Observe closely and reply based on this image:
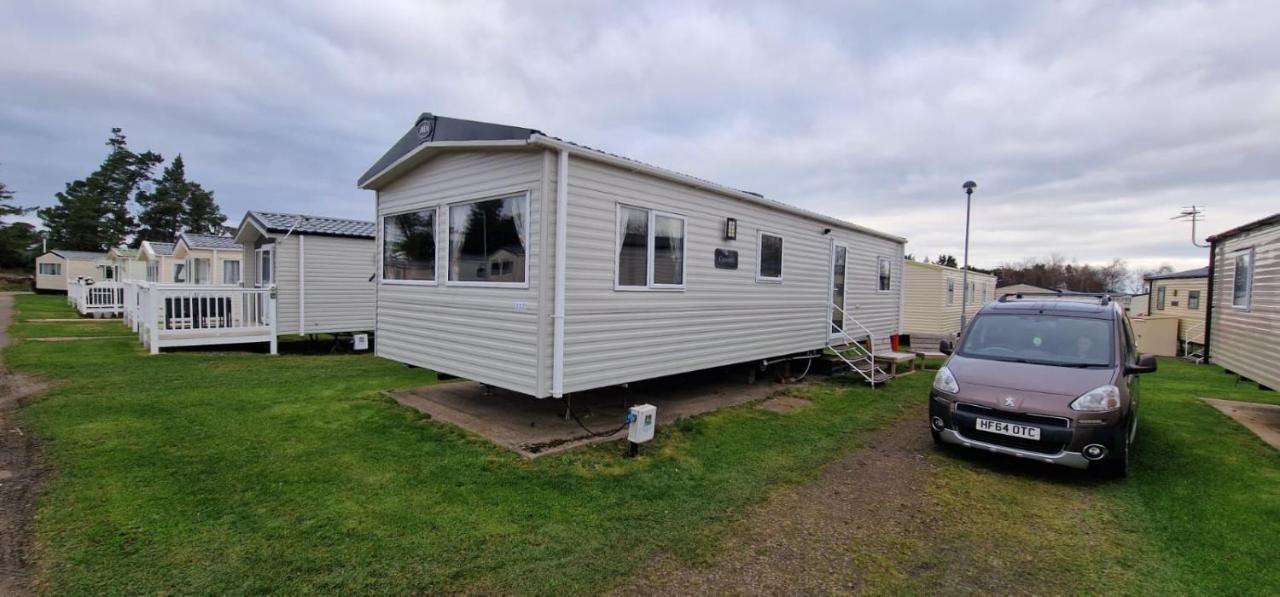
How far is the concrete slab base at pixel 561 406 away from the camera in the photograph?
5871 millimetres

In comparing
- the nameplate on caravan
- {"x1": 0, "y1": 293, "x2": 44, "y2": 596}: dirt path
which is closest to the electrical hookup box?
the nameplate on caravan

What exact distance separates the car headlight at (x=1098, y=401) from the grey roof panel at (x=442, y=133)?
5.47 metres

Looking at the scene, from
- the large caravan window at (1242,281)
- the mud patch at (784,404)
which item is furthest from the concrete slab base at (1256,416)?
the mud patch at (784,404)

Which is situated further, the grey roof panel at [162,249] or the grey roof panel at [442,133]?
the grey roof panel at [162,249]

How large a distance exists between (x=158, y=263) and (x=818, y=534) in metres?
28.8

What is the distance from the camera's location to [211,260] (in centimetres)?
1728

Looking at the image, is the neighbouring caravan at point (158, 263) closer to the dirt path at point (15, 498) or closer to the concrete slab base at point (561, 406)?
the dirt path at point (15, 498)

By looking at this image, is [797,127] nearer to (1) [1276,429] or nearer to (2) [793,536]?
(1) [1276,429]

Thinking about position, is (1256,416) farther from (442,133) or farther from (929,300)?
(442,133)

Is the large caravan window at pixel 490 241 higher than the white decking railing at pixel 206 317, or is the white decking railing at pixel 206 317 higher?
the large caravan window at pixel 490 241

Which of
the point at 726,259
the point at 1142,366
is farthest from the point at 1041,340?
the point at 726,259

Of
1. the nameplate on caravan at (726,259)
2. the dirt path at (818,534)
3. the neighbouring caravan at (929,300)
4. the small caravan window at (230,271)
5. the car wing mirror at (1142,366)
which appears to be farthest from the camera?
the neighbouring caravan at (929,300)

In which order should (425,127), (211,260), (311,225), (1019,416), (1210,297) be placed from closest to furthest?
(1019,416) < (425,127) < (1210,297) < (311,225) < (211,260)

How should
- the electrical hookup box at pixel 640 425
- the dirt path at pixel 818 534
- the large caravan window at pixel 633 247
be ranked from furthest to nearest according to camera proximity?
the large caravan window at pixel 633 247
the electrical hookup box at pixel 640 425
the dirt path at pixel 818 534
